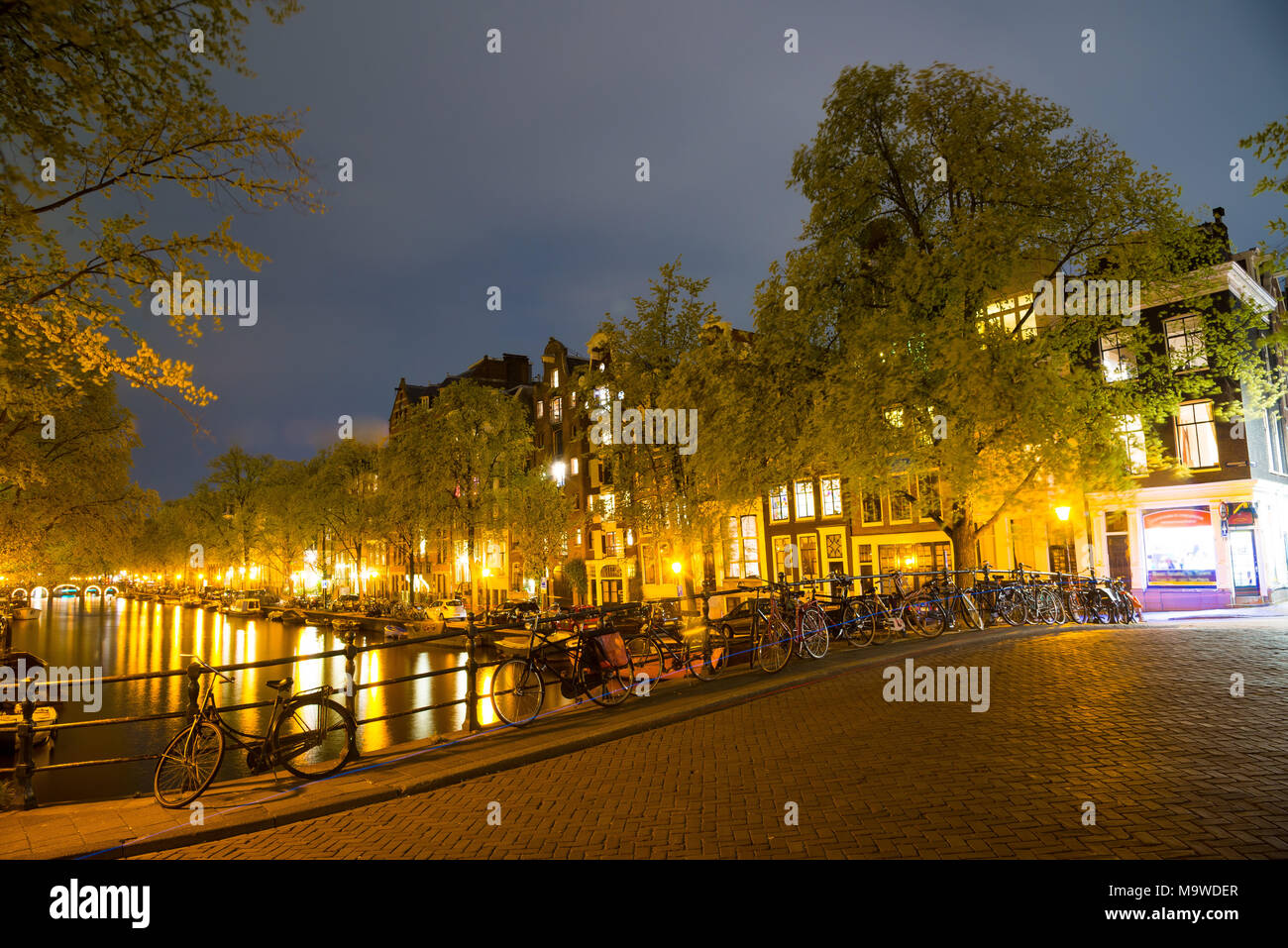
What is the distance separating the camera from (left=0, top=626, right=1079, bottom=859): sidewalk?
251 inches

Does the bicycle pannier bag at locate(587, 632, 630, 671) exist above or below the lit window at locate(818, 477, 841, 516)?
below

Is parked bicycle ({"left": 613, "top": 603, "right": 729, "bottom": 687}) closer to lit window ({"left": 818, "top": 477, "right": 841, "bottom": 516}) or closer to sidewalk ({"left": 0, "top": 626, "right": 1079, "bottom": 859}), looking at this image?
sidewalk ({"left": 0, "top": 626, "right": 1079, "bottom": 859})

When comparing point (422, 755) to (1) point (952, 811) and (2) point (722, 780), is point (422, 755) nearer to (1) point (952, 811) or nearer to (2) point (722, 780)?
(2) point (722, 780)

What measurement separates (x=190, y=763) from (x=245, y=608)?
231 feet

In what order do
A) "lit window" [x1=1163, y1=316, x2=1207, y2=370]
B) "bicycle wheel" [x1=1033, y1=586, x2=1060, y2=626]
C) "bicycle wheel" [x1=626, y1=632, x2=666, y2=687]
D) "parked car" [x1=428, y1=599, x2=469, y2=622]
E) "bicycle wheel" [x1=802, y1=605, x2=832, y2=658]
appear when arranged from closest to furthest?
"bicycle wheel" [x1=626, y1=632, x2=666, y2=687]
"bicycle wheel" [x1=802, y1=605, x2=832, y2=658]
"bicycle wheel" [x1=1033, y1=586, x2=1060, y2=626]
"lit window" [x1=1163, y1=316, x2=1207, y2=370]
"parked car" [x1=428, y1=599, x2=469, y2=622]

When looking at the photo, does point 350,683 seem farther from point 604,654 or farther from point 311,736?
point 604,654

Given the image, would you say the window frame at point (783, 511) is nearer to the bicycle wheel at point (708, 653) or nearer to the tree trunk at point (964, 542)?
the tree trunk at point (964, 542)

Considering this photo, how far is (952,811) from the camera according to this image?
5.89 m

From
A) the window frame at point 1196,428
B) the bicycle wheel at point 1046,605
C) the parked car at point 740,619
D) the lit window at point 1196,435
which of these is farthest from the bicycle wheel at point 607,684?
the lit window at point 1196,435

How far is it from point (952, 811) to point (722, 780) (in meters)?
2.14

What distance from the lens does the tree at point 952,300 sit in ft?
60.0

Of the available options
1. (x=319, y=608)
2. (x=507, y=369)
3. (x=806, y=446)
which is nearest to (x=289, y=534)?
(x=319, y=608)

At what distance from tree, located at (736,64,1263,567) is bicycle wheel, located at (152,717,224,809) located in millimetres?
15633

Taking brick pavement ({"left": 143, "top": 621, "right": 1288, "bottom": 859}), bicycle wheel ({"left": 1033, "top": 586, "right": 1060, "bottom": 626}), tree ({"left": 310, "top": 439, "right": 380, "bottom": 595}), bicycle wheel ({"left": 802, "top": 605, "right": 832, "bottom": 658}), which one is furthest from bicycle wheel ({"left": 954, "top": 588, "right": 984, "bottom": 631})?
tree ({"left": 310, "top": 439, "right": 380, "bottom": 595})
